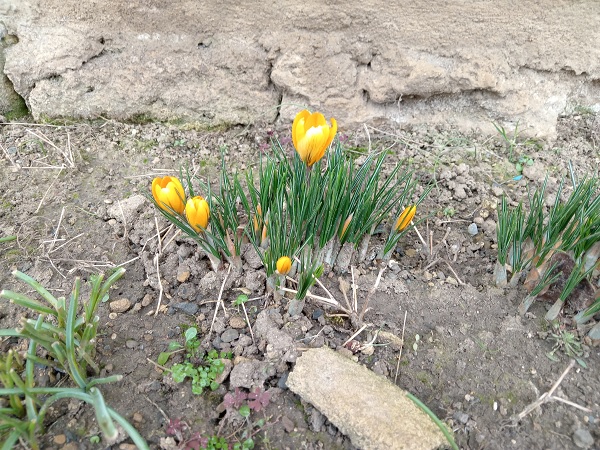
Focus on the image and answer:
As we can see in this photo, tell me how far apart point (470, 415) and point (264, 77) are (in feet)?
5.31

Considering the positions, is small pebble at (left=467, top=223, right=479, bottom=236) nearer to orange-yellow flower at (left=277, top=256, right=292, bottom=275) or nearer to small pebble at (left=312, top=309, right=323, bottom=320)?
small pebble at (left=312, top=309, right=323, bottom=320)

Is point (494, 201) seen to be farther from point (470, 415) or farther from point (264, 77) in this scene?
point (264, 77)

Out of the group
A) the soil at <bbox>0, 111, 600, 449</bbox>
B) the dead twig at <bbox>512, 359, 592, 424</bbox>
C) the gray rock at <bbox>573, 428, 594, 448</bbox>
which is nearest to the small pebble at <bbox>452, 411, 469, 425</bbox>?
the soil at <bbox>0, 111, 600, 449</bbox>

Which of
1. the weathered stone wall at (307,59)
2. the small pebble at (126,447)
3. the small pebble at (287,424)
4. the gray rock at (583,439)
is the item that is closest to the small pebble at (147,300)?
the small pebble at (126,447)

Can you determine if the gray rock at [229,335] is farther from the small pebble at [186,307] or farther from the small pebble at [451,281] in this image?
the small pebble at [451,281]

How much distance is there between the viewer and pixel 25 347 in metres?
1.42

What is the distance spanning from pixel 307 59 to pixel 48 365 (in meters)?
1.56

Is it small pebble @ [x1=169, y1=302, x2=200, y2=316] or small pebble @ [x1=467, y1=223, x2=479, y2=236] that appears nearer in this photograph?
small pebble @ [x1=169, y1=302, x2=200, y2=316]

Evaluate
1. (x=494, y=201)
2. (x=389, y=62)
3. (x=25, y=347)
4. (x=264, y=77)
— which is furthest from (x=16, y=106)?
(x=494, y=201)

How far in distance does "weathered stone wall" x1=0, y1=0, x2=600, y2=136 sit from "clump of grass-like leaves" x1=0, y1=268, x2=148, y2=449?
1148 mm

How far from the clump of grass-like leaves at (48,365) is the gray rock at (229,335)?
37cm

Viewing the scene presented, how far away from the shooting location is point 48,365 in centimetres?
134

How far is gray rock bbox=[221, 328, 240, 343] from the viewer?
4.90 ft

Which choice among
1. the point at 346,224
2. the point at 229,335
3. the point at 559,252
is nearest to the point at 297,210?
the point at 346,224
